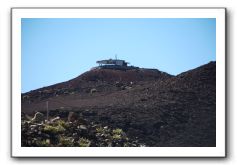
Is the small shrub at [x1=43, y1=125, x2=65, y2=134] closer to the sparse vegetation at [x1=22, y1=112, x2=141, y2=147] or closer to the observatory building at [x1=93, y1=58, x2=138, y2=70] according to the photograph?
the sparse vegetation at [x1=22, y1=112, x2=141, y2=147]

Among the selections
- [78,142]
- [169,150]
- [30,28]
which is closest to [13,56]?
[30,28]

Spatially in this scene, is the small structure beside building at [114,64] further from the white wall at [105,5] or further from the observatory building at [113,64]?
the white wall at [105,5]

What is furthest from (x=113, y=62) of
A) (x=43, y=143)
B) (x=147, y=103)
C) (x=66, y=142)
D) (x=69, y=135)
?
(x=43, y=143)

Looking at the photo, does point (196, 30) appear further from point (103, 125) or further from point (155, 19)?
point (103, 125)

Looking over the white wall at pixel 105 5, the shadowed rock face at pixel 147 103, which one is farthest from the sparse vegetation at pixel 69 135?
the white wall at pixel 105 5

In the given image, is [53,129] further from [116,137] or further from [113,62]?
[113,62]

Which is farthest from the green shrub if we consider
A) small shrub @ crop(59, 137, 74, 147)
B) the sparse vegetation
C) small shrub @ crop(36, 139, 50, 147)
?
small shrub @ crop(36, 139, 50, 147)
